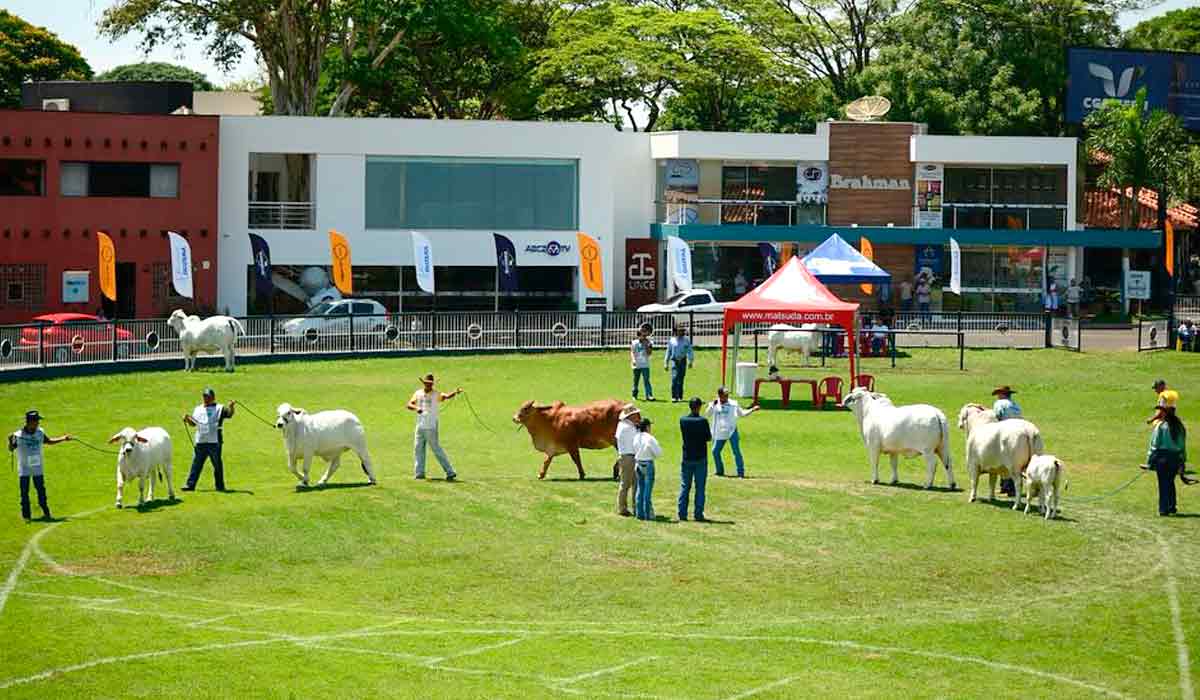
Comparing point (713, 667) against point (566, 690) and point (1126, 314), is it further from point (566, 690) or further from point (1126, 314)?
point (1126, 314)

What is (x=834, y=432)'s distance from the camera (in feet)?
120

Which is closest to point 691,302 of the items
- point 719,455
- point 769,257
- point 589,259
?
point 769,257

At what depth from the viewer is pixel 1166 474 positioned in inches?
1060

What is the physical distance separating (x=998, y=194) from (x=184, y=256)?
32.8m

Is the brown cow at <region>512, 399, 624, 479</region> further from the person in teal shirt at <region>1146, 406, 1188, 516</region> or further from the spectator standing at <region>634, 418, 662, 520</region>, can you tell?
the person in teal shirt at <region>1146, 406, 1188, 516</region>

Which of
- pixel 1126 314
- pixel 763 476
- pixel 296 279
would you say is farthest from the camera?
pixel 1126 314

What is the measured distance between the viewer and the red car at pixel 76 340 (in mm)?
43875

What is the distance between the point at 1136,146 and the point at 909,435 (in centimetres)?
4780

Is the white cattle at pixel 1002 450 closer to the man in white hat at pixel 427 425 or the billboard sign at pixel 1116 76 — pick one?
the man in white hat at pixel 427 425

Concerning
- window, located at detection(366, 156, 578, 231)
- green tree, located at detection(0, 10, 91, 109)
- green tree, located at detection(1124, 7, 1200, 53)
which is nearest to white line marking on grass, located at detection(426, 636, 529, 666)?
window, located at detection(366, 156, 578, 231)

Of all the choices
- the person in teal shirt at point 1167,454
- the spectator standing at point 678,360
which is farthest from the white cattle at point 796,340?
the person in teal shirt at point 1167,454

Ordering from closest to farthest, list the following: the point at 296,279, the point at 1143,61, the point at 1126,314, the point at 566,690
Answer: the point at 566,690, the point at 296,279, the point at 1126,314, the point at 1143,61

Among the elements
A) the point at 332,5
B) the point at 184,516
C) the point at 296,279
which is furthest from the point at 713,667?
the point at 332,5

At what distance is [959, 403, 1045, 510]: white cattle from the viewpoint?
2691 cm
